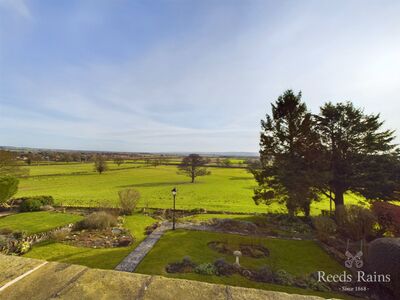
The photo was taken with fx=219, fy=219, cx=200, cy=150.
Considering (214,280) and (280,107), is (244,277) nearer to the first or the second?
(214,280)

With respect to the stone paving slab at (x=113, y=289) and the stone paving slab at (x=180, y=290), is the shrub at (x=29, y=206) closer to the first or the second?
the stone paving slab at (x=113, y=289)

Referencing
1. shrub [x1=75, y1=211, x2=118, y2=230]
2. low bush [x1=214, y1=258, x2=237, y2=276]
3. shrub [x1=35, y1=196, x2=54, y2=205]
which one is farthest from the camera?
shrub [x1=35, y1=196, x2=54, y2=205]

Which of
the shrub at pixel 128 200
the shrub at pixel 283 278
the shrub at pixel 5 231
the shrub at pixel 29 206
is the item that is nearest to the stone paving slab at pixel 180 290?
the shrub at pixel 283 278

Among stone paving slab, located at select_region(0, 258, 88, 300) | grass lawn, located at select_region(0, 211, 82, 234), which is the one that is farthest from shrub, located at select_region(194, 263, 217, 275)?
grass lawn, located at select_region(0, 211, 82, 234)

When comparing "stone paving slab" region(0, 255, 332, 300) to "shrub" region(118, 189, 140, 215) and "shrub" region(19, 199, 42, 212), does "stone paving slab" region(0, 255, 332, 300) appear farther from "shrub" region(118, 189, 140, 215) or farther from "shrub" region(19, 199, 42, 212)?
"shrub" region(19, 199, 42, 212)

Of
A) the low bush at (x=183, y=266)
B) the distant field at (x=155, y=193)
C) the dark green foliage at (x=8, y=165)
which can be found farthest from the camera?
the dark green foliage at (x=8, y=165)

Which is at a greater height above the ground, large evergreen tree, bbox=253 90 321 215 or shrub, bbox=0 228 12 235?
large evergreen tree, bbox=253 90 321 215
